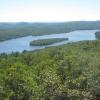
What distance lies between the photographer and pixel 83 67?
3725 cm

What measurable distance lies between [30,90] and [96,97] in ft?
27.7

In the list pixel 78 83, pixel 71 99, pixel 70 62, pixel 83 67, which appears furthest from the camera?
pixel 70 62

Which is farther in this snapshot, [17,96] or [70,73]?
[70,73]

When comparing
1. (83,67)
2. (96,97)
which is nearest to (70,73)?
(83,67)

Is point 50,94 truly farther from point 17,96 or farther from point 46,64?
point 46,64

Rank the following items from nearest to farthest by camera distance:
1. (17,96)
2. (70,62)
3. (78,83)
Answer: (17,96), (78,83), (70,62)

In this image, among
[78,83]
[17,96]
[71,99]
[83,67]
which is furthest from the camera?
[83,67]

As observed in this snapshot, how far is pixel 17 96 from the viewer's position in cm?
2808

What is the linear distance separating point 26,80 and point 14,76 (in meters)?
1.31

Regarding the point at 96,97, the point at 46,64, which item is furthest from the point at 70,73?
the point at 46,64

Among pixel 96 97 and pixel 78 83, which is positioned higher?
pixel 78 83

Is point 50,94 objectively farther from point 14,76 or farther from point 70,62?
point 70,62

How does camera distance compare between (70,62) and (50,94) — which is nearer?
(50,94)

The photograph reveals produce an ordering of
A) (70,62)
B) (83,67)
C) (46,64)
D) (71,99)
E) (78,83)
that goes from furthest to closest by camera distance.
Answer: (46,64)
(70,62)
(83,67)
(78,83)
(71,99)
